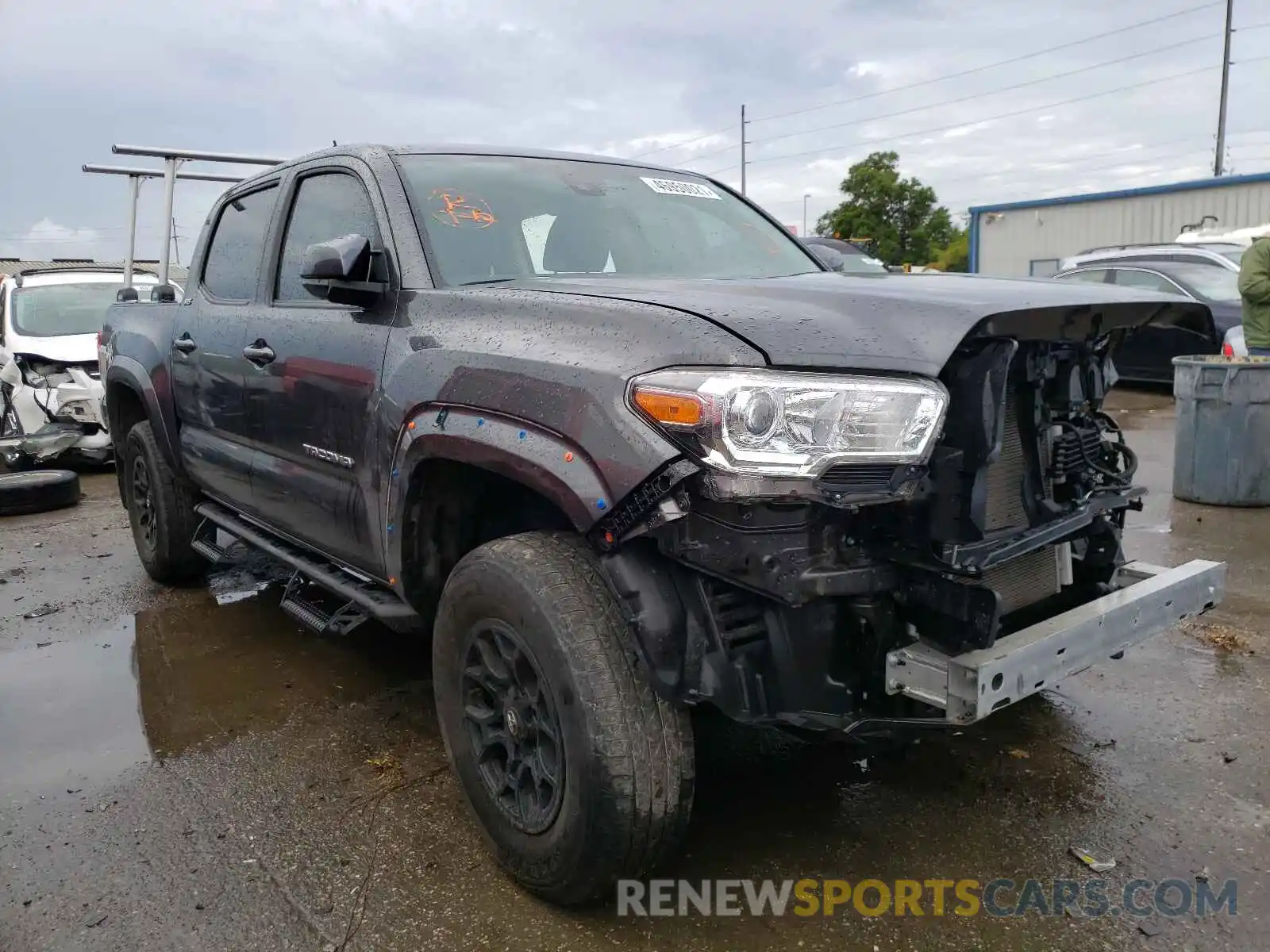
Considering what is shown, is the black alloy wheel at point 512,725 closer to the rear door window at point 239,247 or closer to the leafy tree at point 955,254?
the rear door window at point 239,247

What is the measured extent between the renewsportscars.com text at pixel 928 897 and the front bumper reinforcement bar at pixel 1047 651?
0.60 meters

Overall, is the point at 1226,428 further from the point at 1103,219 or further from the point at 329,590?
the point at 1103,219

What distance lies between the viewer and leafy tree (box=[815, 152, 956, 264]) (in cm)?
5069

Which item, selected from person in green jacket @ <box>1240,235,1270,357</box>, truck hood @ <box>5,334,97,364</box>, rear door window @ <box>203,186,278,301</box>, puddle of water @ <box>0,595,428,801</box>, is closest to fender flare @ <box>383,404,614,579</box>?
puddle of water @ <box>0,595,428,801</box>

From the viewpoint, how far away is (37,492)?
7426mm

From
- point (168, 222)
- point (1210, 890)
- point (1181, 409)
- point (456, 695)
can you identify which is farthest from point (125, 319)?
point (1181, 409)

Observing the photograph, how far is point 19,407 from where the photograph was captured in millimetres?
9109

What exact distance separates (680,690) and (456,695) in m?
0.79

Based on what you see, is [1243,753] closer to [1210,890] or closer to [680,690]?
[1210,890]

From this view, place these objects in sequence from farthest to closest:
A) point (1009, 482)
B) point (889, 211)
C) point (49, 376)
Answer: point (889, 211)
point (49, 376)
point (1009, 482)

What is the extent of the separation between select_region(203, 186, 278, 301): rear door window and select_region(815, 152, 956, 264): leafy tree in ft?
159

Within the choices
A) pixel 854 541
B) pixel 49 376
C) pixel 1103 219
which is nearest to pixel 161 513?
pixel 854 541

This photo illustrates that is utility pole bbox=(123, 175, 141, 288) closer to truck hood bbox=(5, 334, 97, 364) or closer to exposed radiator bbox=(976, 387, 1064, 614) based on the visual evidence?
truck hood bbox=(5, 334, 97, 364)

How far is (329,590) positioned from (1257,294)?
6284 mm
